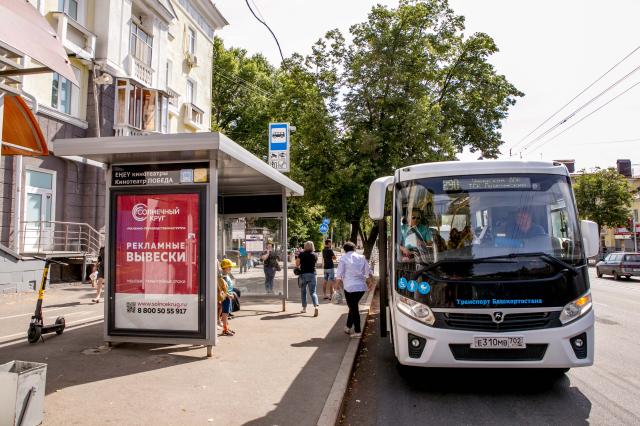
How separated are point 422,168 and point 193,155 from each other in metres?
3.11

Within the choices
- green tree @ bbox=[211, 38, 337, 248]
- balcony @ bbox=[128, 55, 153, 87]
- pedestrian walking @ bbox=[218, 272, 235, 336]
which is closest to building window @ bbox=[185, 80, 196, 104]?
green tree @ bbox=[211, 38, 337, 248]

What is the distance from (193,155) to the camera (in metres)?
6.68

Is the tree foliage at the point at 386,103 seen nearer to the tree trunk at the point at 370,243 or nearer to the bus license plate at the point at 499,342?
the tree trunk at the point at 370,243

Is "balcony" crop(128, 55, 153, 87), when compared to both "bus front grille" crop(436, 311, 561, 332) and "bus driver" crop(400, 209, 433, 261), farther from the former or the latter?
"bus front grille" crop(436, 311, 561, 332)

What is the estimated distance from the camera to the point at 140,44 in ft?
68.4

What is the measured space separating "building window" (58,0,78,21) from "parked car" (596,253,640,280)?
1066 inches

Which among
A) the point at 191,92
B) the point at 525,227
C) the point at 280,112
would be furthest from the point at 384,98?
the point at 191,92

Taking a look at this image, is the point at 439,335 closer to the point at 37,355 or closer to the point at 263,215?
the point at 37,355

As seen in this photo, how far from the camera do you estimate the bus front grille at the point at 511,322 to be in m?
5.06

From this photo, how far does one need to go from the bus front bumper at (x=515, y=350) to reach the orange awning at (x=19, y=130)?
196 inches

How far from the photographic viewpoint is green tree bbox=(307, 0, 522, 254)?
1655cm

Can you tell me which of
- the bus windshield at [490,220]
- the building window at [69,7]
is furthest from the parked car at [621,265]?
the building window at [69,7]

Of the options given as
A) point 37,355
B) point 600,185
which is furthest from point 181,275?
point 600,185

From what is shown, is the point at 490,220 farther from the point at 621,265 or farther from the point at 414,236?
the point at 621,265
